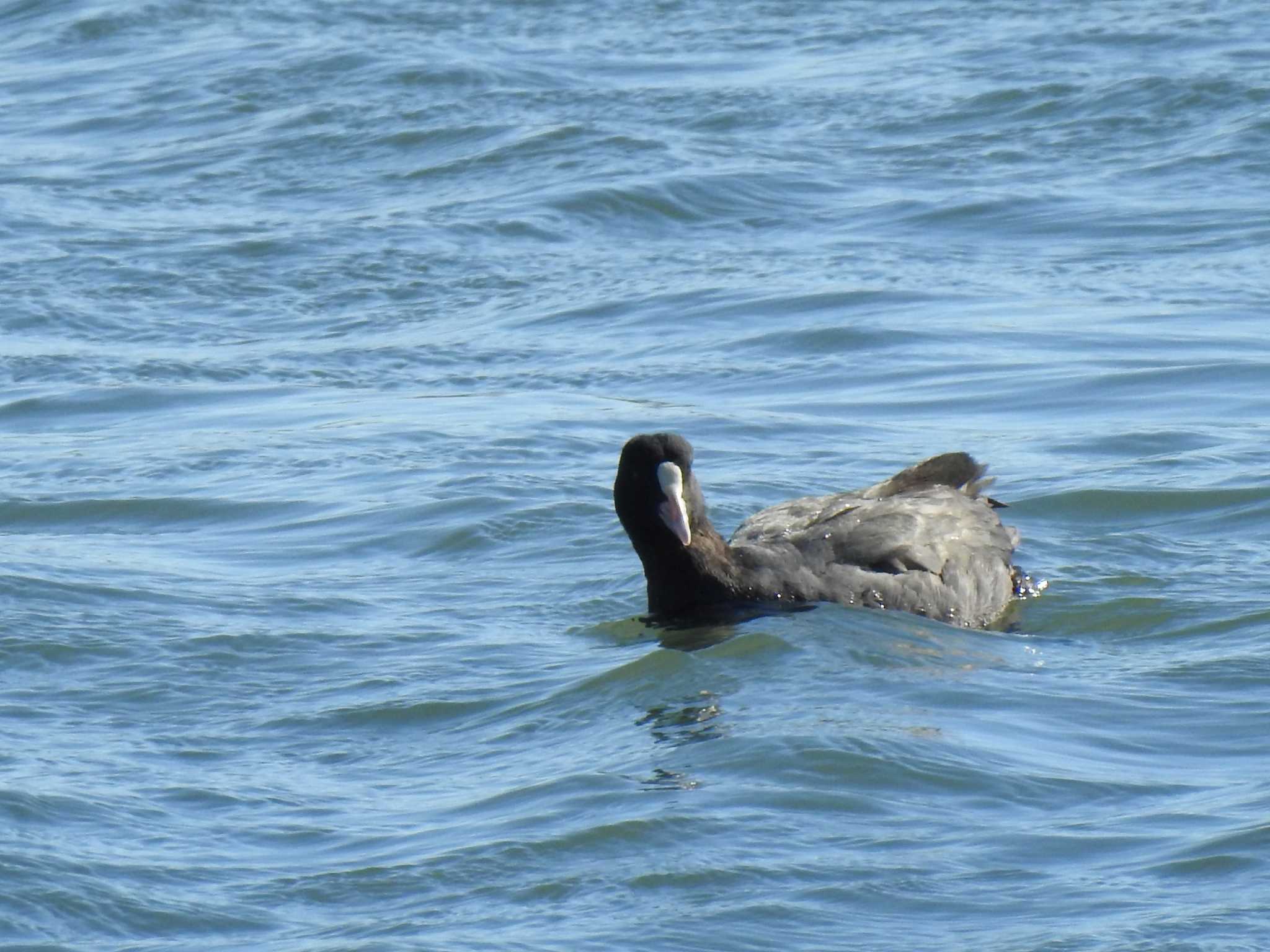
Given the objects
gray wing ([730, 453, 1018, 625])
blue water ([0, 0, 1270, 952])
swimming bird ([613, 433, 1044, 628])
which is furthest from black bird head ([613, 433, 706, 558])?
blue water ([0, 0, 1270, 952])

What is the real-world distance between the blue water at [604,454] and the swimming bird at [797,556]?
25 centimetres

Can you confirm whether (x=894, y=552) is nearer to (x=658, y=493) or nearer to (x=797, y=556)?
(x=797, y=556)

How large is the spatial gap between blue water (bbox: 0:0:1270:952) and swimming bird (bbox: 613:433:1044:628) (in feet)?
0.82

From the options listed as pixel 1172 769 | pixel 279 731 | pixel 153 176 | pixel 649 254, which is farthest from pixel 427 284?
pixel 1172 769

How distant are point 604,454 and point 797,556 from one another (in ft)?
9.83

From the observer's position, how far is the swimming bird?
10508 mm

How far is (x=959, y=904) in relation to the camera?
23.4ft

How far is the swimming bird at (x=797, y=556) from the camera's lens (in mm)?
10508

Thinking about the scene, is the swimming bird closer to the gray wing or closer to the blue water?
the gray wing

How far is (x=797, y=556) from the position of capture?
10.6 metres

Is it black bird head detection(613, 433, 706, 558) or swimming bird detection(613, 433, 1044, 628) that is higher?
black bird head detection(613, 433, 706, 558)

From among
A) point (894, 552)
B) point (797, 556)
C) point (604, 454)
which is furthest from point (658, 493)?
point (604, 454)

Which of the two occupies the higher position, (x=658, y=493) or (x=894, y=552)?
(x=658, y=493)

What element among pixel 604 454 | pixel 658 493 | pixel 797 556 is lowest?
pixel 604 454
